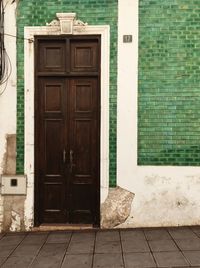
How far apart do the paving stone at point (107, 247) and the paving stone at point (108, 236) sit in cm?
17

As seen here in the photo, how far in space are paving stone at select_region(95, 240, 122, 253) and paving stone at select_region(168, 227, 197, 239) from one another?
1.01 meters

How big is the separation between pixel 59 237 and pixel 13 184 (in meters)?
1.32

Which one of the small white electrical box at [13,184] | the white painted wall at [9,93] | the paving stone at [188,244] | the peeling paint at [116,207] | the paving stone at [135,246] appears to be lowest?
the paving stone at [135,246]

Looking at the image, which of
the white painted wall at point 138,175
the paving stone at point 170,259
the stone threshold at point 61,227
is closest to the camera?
the paving stone at point 170,259

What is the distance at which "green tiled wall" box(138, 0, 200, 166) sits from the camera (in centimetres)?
728

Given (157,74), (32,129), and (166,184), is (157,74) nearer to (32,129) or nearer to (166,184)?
(166,184)

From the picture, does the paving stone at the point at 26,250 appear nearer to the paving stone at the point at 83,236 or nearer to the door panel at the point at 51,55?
the paving stone at the point at 83,236

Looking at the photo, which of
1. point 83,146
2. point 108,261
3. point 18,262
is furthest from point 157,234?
point 18,262

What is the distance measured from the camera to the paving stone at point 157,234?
6.62 m

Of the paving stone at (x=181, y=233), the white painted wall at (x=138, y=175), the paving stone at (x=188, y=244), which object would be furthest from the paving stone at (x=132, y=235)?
the paving stone at (x=188, y=244)

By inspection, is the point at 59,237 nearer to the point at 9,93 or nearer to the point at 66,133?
the point at 66,133

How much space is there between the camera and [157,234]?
6828 millimetres

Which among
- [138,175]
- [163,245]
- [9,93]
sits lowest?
[163,245]

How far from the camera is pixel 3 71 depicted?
7387 mm
